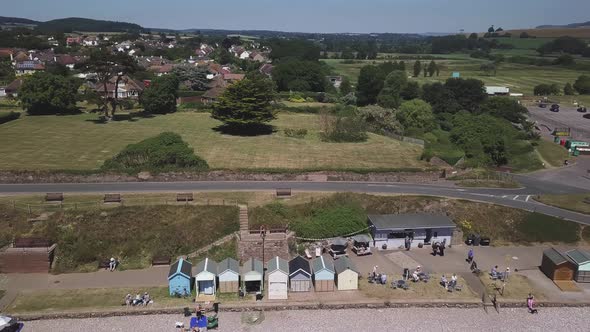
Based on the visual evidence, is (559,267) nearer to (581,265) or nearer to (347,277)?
(581,265)

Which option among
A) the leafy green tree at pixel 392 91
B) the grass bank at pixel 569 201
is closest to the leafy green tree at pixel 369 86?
the leafy green tree at pixel 392 91

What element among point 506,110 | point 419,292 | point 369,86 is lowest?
point 419,292

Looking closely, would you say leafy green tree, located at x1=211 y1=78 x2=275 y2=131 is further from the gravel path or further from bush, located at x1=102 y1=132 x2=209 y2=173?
the gravel path

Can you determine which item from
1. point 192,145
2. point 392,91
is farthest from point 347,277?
point 392,91

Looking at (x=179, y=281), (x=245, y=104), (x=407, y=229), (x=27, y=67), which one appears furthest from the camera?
(x=27, y=67)

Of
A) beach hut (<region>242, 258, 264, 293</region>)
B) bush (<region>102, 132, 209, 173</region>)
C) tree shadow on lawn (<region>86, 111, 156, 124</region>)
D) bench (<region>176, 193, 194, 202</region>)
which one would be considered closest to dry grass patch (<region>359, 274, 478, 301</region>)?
beach hut (<region>242, 258, 264, 293</region>)

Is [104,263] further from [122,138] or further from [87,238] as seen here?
[122,138]
